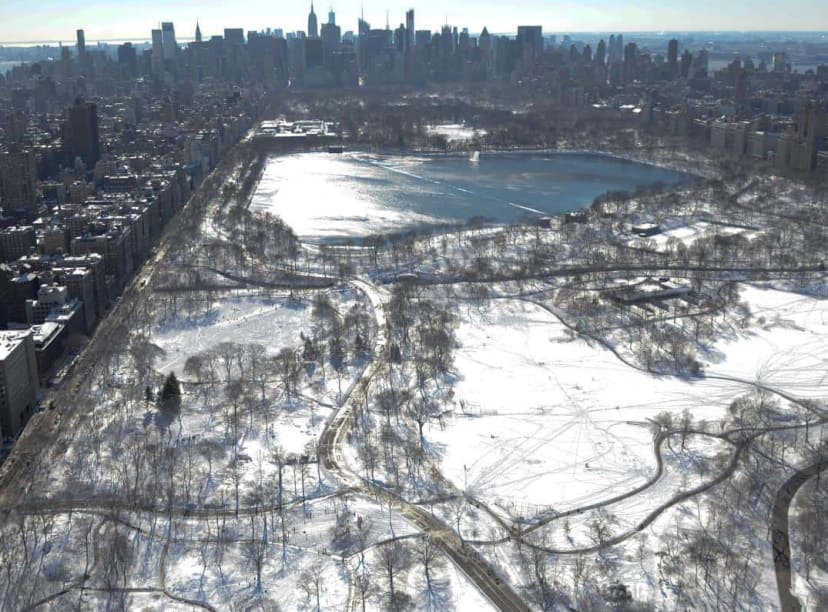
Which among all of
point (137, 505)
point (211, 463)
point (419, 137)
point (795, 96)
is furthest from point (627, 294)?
point (795, 96)

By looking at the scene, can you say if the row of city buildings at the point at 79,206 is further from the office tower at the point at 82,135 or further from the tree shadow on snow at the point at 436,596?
the tree shadow on snow at the point at 436,596

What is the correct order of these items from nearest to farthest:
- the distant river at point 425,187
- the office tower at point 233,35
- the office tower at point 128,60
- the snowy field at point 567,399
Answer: the snowy field at point 567,399
the distant river at point 425,187
the office tower at point 128,60
the office tower at point 233,35

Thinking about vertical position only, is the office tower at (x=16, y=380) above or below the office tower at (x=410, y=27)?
below

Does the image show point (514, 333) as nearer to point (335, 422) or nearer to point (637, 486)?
point (335, 422)

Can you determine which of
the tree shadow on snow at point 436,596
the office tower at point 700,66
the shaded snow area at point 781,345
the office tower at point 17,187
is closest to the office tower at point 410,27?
the office tower at point 700,66

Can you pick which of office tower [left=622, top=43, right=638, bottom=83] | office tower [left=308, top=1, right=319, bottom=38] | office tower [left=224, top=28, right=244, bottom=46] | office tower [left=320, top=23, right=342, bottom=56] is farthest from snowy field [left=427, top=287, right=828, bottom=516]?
office tower [left=308, top=1, right=319, bottom=38]

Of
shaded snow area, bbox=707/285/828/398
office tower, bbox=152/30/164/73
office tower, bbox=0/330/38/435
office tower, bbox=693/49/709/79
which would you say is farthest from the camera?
office tower, bbox=152/30/164/73

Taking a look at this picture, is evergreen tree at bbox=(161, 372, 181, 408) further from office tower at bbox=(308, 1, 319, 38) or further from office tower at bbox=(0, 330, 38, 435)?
office tower at bbox=(308, 1, 319, 38)
